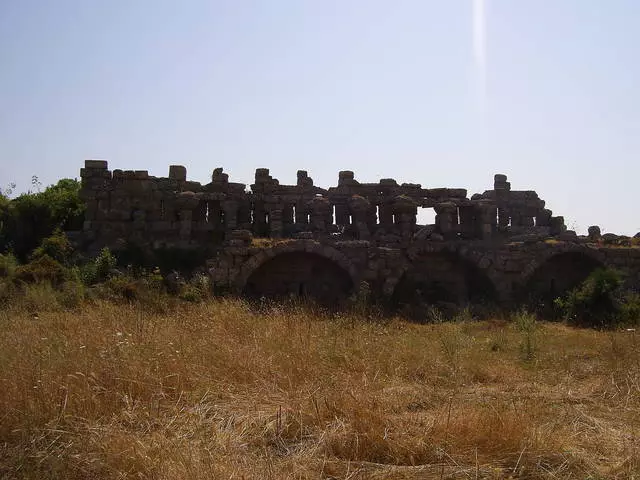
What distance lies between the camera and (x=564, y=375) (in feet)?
27.2

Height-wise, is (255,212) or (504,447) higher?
(255,212)

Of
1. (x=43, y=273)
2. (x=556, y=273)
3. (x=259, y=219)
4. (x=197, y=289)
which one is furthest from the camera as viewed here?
(x=259, y=219)

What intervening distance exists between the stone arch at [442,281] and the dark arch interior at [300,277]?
67.1 inches

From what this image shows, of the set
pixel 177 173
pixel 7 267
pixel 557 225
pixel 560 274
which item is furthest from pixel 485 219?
pixel 7 267

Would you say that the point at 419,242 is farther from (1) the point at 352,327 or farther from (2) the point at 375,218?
(1) the point at 352,327

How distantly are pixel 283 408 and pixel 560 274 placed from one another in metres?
14.7

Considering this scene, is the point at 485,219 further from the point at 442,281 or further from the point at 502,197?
the point at 442,281

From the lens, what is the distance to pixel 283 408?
567cm

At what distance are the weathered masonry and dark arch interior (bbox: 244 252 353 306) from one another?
0.03 m

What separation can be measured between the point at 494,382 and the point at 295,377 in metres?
2.92

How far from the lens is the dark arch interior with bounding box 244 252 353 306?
17172 millimetres

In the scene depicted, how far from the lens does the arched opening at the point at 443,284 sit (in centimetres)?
1708

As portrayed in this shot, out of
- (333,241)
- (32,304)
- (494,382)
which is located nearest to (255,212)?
(333,241)

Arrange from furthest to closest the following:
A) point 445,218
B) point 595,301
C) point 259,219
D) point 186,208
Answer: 1. point 259,219
2. point 445,218
3. point 186,208
4. point 595,301
